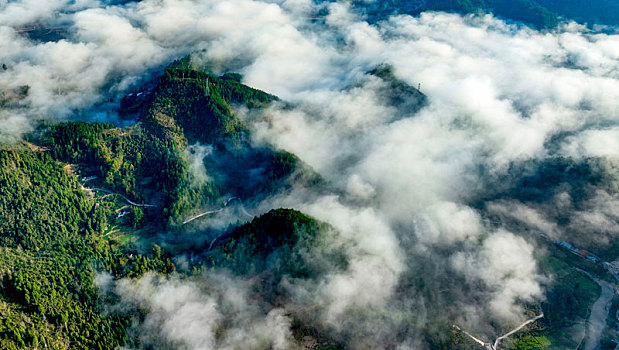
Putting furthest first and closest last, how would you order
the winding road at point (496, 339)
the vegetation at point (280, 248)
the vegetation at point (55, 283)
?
the vegetation at point (280, 248) < the winding road at point (496, 339) < the vegetation at point (55, 283)

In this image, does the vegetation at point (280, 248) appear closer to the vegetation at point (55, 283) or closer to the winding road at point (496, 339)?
the vegetation at point (55, 283)

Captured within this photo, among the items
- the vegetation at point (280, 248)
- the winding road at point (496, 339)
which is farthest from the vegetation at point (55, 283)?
the winding road at point (496, 339)

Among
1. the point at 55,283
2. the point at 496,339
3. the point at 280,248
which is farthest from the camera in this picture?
the point at 280,248

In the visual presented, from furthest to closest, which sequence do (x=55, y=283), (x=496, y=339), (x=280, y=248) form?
(x=280, y=248)
(x=496, y=339)
(x=55, y=283)

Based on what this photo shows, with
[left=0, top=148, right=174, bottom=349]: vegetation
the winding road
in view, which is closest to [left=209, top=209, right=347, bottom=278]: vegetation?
[left=0, top=148, right=174, bottom=349]: vegetation

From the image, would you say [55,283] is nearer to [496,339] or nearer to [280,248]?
A: [280,248]

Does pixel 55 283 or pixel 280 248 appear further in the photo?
pixel 280 248

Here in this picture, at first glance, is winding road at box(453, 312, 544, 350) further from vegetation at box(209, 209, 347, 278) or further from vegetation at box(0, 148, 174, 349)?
vegetation at box(0, 148, 174, 349)

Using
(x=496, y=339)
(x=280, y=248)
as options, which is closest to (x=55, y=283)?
(x=280, y=248)

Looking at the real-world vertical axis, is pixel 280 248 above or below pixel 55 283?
below

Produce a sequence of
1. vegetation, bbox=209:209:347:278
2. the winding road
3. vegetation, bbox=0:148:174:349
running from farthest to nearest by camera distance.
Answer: vegetation, bbox=209:209:347:278 < the winding road < vegetation, bbox=0:148:174:349

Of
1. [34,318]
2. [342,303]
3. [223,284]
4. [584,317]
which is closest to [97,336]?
[34,318]
